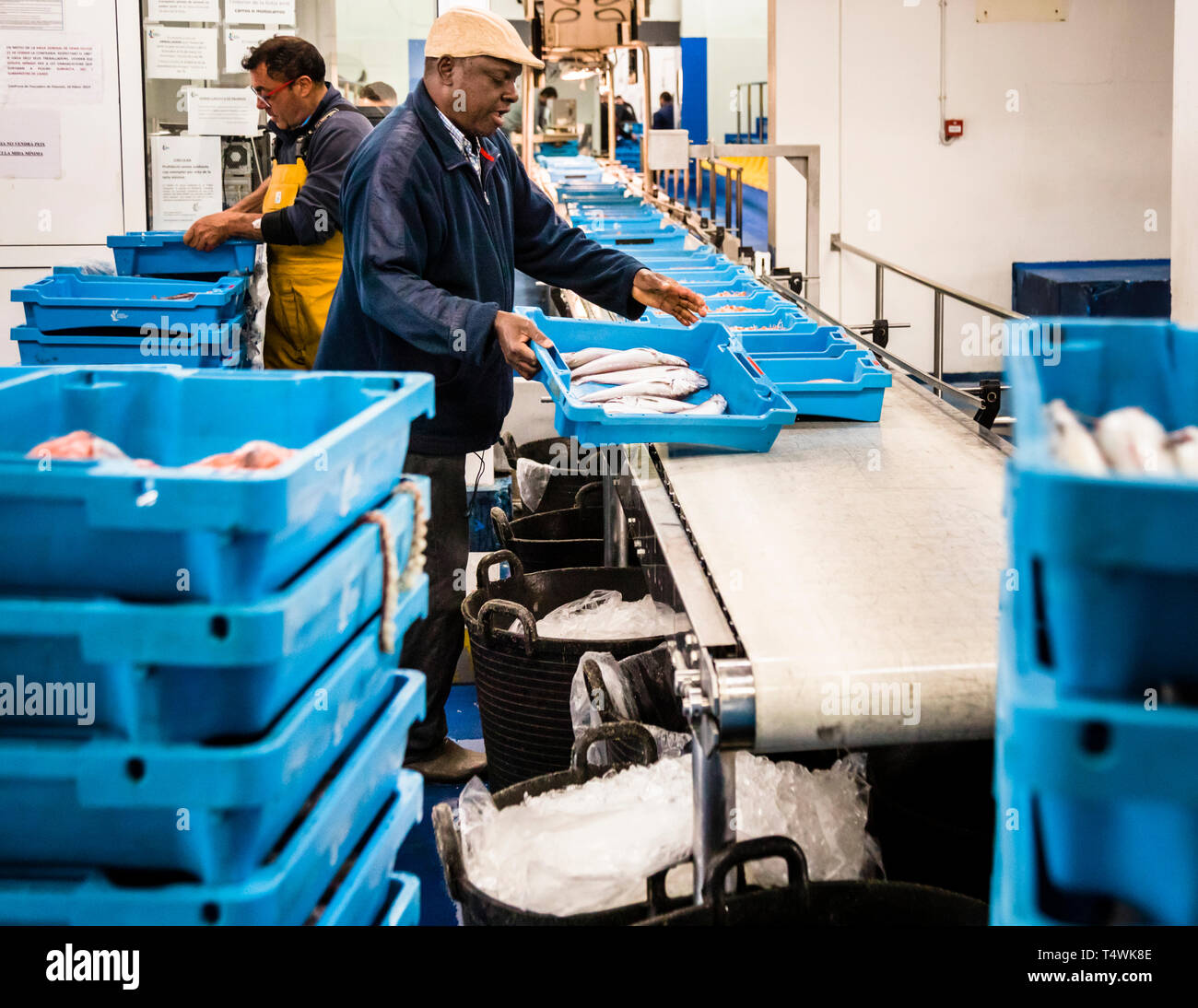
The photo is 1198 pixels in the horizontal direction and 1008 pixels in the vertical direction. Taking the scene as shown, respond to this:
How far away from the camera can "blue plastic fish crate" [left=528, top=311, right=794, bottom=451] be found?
2281 millimetres

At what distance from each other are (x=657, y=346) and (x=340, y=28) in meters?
5.65

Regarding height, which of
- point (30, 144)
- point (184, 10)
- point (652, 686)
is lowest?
point (652, 686)

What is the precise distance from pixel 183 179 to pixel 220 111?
38 cm

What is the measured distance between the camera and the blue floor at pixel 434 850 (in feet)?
8.30

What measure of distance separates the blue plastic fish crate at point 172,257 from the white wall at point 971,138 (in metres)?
4.41

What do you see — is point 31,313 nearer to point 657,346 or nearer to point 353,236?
point 353,236

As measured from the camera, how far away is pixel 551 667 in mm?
2600

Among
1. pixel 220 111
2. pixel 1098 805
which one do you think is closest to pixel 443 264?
pixel 1098 805

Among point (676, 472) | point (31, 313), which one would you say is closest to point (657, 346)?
point (676, 472)

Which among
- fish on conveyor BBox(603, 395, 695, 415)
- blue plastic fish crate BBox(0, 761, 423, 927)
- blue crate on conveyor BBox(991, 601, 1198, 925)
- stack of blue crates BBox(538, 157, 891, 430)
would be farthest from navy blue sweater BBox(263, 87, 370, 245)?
blue crate on conveyor BBox(991, 601, 1198, 925)

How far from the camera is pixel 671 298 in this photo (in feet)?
9.95

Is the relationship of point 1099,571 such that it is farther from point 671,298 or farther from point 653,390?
point 671,298

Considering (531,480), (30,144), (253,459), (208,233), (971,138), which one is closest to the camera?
(253,459)

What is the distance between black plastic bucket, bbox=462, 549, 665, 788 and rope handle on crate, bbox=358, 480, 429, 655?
105 centimetres
